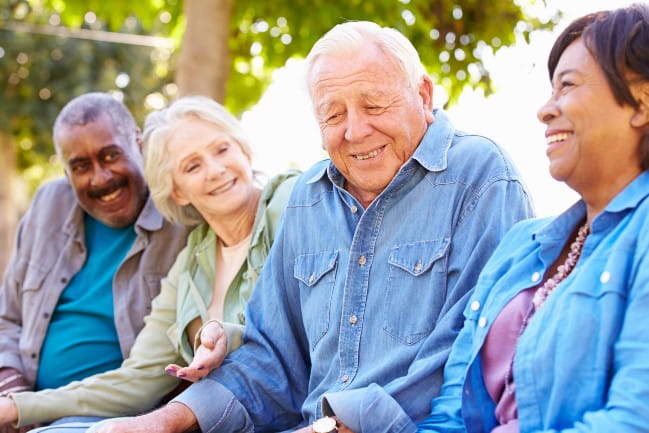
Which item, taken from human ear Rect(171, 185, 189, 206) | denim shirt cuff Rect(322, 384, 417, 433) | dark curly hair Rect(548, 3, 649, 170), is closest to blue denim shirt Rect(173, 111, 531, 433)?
denim shirt cuff Rect(322, 384, 417, 433)

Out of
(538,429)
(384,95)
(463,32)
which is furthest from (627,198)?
(463,32)

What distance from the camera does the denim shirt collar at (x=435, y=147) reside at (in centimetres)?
279

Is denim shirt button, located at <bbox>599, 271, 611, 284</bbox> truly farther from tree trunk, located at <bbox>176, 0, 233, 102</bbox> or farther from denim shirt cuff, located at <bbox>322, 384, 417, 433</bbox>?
tree trunk, located at <bbox>176, 0, 233, 102</bbox>

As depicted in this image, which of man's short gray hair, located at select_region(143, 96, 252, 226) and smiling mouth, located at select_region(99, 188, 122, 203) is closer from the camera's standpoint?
man's short gray hair, located at select_region(143, 96, 252, 226)

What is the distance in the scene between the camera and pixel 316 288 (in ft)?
9.71

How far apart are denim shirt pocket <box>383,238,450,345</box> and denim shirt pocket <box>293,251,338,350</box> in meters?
0.22

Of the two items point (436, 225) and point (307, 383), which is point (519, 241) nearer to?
point (436, 225)

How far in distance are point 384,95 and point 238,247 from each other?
3.66 feet

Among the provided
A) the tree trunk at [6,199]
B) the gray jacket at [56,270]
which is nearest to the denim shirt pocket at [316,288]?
the gray jacket at [56,270]

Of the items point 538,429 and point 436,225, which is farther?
point 436,225

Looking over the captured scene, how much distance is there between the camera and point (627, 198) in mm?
2080

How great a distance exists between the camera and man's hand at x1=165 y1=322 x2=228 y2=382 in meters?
2.98

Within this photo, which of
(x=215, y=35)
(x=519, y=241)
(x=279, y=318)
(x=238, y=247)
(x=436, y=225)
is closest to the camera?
(x=519, y=241)

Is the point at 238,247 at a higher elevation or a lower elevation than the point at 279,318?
higher
